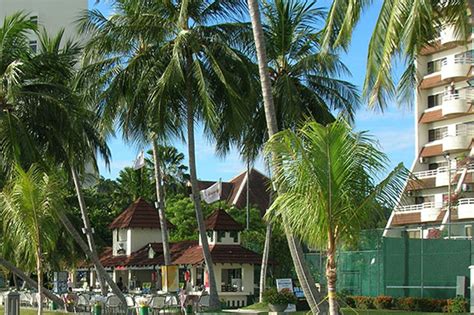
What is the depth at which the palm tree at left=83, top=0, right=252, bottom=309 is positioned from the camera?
29.2 m

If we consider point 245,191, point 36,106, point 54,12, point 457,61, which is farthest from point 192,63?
point 245,191

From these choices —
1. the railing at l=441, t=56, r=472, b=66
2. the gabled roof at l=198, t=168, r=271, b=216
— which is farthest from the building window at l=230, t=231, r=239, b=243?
the gabled roof at l=198, t=168, r=271, b=216

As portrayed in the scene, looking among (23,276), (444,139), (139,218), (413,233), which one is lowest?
(23,276)

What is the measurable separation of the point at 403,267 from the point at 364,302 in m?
2.07

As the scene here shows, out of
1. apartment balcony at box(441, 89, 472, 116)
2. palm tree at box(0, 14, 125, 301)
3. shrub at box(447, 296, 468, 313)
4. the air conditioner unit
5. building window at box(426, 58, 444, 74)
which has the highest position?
building window at box(426, 58, 444, 74)

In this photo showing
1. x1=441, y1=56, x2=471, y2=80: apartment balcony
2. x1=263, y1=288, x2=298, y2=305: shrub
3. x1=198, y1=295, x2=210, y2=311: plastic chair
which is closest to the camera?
x1=263, y1=288, x2=298, y2=305: shrub

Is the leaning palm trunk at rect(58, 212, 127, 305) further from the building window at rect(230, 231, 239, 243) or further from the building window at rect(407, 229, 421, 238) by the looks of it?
the building window at rect(407, 229, 421, 238)

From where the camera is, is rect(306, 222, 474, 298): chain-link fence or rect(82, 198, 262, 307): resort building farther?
rect(82, 198, 262, 307): resort building

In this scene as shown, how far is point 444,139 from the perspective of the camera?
201 feet

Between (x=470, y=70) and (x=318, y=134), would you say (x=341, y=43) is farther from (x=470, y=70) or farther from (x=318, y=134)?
(x=470, y=70)

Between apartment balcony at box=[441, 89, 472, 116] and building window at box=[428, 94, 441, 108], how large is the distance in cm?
285

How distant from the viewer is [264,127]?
33750mm

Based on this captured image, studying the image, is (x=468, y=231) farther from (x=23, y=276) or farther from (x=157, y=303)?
(x=23, y=276)

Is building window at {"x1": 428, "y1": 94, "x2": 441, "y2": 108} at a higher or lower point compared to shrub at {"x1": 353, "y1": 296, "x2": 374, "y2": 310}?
higher
